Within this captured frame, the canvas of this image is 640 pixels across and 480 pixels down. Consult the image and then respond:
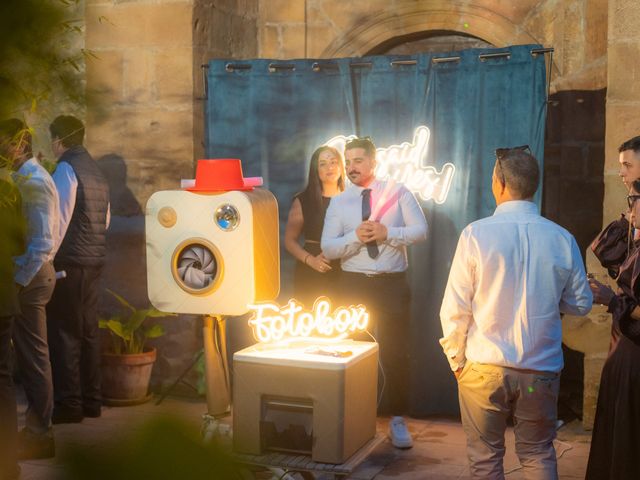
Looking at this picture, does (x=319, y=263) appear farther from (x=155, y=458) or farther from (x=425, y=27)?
(x=155, y=458)

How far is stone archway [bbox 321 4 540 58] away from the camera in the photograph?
6.32 meters

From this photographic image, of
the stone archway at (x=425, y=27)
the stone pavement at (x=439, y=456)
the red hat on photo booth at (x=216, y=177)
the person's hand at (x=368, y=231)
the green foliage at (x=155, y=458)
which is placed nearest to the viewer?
the green foliage at (x=155, y=458)

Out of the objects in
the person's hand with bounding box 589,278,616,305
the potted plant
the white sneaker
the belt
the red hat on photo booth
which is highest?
the red hat on photo booth

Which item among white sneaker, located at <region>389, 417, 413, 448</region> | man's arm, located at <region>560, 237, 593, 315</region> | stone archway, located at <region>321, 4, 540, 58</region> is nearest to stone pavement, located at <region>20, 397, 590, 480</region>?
white sneaker, located at <region>389, 417, 413, 448</region>

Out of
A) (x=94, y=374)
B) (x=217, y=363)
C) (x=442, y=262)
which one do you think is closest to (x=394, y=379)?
(x=442, y=262)

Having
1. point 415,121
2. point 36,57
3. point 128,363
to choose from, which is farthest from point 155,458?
point 128,363

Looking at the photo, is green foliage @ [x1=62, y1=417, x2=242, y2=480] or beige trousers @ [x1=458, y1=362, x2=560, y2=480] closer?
green foliage @ [x1=62, y1=417, x2=242, y2=480]

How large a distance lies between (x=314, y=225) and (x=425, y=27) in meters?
1.85

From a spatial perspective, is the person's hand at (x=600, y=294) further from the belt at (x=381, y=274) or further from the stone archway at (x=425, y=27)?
the stone archway at (x=425, y=27)

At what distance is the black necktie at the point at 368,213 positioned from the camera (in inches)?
199

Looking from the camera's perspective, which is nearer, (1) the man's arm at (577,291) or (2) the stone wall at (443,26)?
(1) the man's arm at (577,291)

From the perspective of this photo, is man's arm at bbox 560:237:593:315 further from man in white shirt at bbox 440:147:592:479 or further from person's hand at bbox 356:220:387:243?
person's hand at bbox 356:220:387:243

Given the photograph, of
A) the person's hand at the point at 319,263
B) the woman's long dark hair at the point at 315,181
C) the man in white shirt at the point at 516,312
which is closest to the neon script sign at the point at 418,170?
the woman's long dark hair at the point at 315,181

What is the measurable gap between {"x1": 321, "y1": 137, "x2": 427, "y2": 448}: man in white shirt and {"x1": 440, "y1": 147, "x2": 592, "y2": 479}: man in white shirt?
1.74 metres
